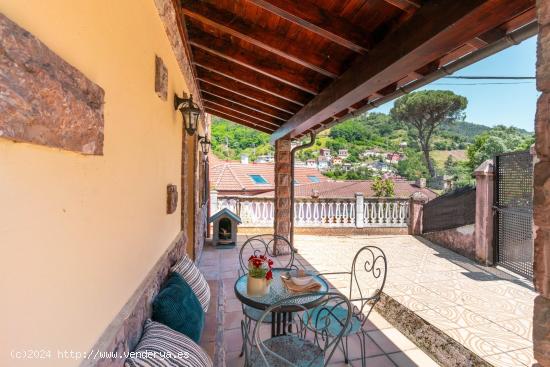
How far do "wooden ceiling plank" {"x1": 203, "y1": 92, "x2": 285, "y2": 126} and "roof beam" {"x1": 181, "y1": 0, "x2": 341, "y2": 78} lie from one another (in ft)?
7.33

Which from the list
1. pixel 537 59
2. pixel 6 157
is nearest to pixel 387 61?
pixel 537 59

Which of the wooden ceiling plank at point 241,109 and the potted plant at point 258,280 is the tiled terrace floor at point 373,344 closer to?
the potted plant at point 258,280

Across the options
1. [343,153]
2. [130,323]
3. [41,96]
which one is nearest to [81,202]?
[41,96]

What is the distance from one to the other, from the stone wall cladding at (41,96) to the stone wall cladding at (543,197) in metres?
1.36

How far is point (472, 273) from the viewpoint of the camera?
4445mm

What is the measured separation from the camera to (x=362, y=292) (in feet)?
12.5

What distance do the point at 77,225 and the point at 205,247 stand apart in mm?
5202

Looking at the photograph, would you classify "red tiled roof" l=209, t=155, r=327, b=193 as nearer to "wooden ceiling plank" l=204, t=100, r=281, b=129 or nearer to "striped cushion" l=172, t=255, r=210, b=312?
"wooden ceiling plank" l=204, t=100, r=281, b=129

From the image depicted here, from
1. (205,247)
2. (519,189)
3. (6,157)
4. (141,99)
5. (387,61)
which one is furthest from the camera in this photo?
(205,247)

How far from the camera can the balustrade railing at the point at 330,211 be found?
743cm

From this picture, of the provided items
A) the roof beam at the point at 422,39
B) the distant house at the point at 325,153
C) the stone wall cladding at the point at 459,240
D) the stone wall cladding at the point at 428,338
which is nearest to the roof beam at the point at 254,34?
the roof beam at the point at 422,39

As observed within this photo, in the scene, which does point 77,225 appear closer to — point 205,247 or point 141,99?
point 141,99

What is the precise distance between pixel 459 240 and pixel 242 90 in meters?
4.96

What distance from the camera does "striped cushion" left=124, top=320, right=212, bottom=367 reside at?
1.19 meters
